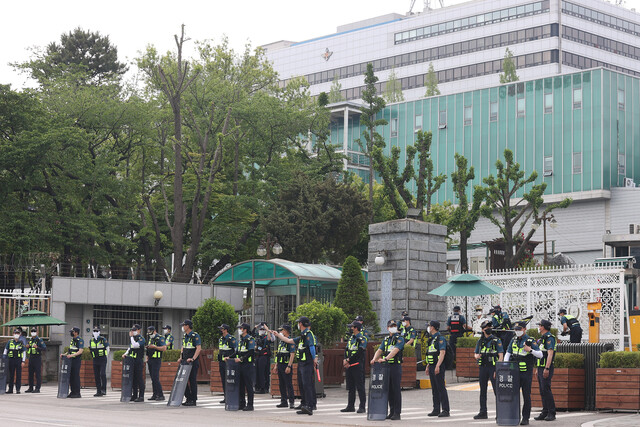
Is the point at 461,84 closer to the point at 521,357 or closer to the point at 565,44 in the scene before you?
the point at 565,44

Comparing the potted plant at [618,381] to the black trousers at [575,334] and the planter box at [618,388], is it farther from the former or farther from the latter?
the black trousers at [575,334]

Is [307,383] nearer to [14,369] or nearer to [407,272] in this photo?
[407,272]

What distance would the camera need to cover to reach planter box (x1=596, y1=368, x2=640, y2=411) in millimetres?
17125

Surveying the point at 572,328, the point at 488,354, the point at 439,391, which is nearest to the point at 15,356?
the point at 439,391

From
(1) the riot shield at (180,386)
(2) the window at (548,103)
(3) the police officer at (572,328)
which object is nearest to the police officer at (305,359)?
(1) the riot shield at (180,386)

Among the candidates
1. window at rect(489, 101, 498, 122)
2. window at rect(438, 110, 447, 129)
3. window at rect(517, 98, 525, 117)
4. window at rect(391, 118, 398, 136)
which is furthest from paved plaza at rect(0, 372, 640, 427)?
window at rect(391, 118, 398, 136)

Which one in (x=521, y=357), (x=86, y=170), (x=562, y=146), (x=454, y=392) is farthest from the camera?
(x=562, y=146)

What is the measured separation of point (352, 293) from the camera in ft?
86.7

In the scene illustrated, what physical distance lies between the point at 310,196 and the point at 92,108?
11.1 metres

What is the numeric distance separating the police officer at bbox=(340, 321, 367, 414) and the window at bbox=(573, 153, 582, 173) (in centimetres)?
4698

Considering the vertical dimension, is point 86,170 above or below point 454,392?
above

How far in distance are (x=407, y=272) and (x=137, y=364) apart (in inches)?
343

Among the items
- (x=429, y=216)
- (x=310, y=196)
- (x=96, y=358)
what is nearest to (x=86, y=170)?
(x=310, y=196)

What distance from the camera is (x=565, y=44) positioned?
86.5 metres
